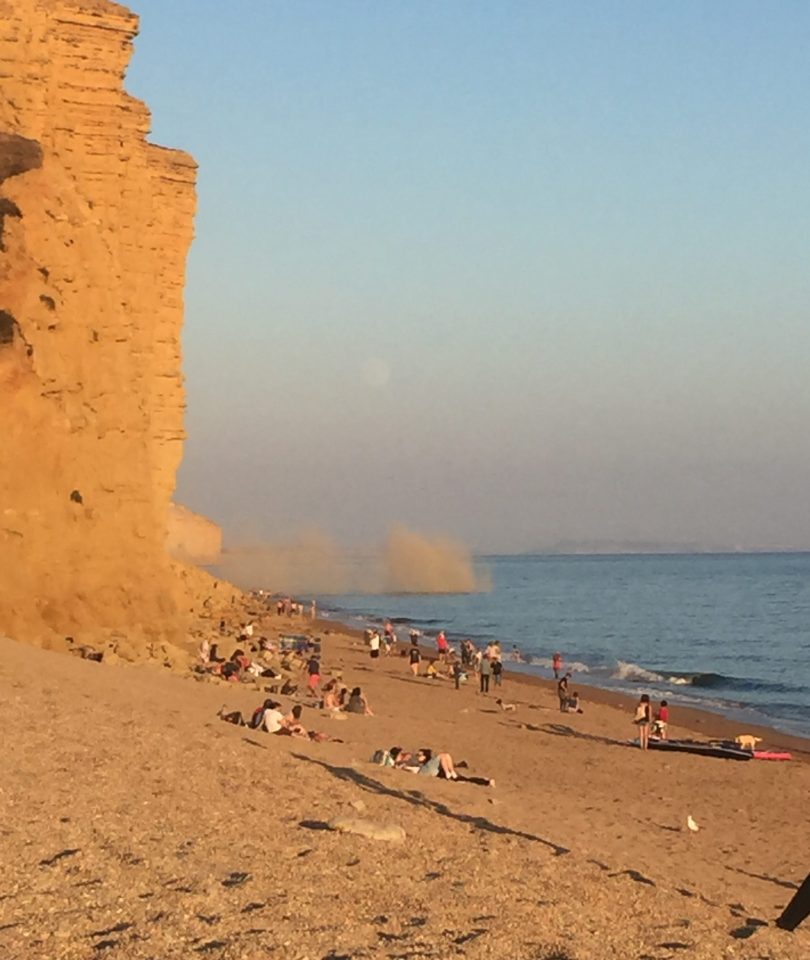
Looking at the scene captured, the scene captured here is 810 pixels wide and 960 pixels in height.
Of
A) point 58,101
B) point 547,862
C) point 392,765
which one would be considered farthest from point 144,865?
point 58,101

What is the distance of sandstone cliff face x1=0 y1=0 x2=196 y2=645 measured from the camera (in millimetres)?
23266

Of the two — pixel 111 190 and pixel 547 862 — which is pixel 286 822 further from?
pixel 111 190

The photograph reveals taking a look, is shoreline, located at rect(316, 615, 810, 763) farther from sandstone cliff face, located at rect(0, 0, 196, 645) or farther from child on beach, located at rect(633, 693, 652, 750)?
sandstone cliff face, located at rect(0, 0, 196, 645)

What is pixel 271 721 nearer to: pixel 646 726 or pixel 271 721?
pixel 271 721

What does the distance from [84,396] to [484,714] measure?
474 inches

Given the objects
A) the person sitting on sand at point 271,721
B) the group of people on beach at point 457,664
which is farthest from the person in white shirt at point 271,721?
the group of people on beach at point 457,664

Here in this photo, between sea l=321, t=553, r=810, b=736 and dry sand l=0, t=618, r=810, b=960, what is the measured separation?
18511 mm

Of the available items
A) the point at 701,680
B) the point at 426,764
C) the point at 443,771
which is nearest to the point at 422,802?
the point at 443,771

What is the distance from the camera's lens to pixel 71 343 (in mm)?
26109

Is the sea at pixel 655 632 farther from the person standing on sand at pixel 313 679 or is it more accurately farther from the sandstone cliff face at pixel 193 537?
the sandstone cliff face at pixel 193 537

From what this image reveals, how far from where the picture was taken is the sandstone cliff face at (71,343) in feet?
76.3

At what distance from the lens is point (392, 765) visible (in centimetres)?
1602

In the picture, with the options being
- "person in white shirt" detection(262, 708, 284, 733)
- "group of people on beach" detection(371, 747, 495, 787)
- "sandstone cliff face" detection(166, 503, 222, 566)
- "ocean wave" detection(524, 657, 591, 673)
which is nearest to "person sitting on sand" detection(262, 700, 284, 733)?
"person in white shirt" detection(262, 708, 284, 733)

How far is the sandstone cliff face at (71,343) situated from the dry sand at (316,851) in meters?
5.17
